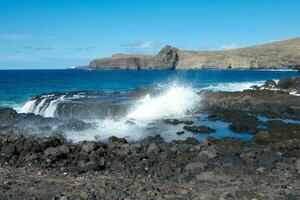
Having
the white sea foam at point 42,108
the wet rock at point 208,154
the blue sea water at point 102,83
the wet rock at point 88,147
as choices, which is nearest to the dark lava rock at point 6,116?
the white sea foam at point 42,108

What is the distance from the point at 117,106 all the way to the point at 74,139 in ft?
37.6

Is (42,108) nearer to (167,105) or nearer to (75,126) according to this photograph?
(167,105)

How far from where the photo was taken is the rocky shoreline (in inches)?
480

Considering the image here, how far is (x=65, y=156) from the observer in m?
16.9

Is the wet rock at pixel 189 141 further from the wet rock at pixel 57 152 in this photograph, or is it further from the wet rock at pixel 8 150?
the wet rock at pixel 8 150

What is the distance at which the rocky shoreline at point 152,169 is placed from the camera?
40.0 ft

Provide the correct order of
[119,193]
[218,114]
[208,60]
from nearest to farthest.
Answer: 1. [119,193]
2. [218,114]
3. [208,60]

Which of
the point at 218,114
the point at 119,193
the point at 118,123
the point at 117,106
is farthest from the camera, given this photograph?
the point at 117,106

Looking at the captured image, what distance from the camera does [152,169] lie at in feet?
49.5

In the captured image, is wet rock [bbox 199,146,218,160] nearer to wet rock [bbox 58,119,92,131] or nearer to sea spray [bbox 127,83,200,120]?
wet rock [bbox 58,119,92,131]

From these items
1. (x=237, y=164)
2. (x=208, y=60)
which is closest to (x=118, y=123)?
(x=237, y=164)

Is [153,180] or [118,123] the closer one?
[153,180]

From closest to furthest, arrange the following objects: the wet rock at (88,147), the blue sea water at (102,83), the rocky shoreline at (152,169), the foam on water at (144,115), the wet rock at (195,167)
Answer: the rocky shoreline at (152,169) < the wet rock at (195,167) < the wet rock at (88,147) < the foam on water at (144,115) < the blue sea water at (102,83)

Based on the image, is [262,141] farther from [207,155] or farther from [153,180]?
[153,180]
